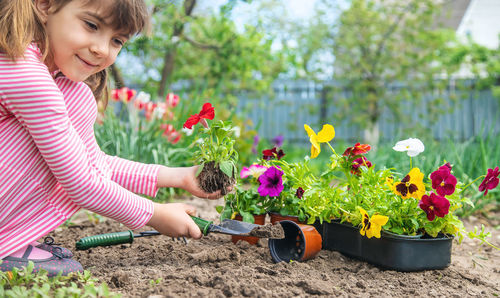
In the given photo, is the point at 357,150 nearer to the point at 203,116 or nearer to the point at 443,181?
the point at 443,181

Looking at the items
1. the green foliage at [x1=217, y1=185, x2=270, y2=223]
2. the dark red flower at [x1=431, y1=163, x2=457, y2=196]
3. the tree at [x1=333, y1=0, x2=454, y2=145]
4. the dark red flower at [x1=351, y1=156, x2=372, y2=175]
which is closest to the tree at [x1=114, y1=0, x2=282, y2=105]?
the green foliage at [x1=217, y1=185, x2=270, y2=223]

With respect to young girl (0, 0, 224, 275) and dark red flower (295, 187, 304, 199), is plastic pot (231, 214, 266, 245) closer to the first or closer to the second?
dark red flower (295, 187, 304, 199)

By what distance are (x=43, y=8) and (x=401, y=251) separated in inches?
56.3

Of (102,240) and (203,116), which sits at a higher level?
(203,116)

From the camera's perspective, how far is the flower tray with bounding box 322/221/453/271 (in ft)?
4.96

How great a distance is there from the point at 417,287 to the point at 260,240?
2.10 feet

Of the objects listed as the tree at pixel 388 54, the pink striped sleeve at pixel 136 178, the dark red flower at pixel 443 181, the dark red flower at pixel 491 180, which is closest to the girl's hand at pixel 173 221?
the pink striped sleeve at pixel 136 178

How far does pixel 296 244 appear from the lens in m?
1.64

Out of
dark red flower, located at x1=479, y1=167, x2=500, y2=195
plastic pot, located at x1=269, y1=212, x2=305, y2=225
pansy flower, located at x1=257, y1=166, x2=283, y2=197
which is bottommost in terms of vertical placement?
plastic pot, located at x1=269, y1=212, x2=305, y2=225

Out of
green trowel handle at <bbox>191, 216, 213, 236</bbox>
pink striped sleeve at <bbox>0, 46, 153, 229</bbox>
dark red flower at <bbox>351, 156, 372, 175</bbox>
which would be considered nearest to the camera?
pink striped sleeve at <bbox>0, 46, 153, 229</bbox>

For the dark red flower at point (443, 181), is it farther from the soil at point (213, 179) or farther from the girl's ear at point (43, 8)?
the girl's ear at point (43, 8)

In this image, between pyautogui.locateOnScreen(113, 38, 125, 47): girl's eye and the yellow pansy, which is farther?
the yellow pansy

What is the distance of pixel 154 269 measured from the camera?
4.85 ft

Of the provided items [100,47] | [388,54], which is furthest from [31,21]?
[388,54]
